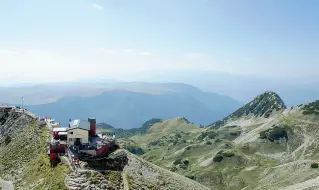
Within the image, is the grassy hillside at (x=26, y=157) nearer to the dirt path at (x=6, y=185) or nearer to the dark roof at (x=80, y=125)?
the dirt path at (x=6, y=185)

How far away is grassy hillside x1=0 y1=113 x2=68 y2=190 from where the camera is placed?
62.8m

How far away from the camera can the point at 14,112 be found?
111m

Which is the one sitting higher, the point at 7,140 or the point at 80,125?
the point at 80,125

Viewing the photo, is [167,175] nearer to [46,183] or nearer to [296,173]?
[46,183]

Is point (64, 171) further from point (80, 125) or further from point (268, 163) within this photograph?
point (268, 163)

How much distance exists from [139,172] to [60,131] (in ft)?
70.7

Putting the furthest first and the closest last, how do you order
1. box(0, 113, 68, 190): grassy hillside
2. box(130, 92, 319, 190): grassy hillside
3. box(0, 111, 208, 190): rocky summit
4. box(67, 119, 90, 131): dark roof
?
1. box(130, 92, 319, 190): grassy hillside
2. box(67, 119, 90, 131): dark roof
3. box(0, 113, 68, 190): grassy hillside
4. box(0, 111, 208, 190): rocky summit

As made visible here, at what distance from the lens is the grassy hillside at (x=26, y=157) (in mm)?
62766

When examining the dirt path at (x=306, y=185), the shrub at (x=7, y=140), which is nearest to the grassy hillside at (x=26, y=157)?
the shrub at (x=7, y=140)

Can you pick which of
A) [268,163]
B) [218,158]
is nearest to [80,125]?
[268,163]

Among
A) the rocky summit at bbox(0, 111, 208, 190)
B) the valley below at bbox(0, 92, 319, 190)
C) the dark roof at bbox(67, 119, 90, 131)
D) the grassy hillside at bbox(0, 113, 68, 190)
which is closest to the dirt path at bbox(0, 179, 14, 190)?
the rocky summit at bbox(0, 111, 208, 190)

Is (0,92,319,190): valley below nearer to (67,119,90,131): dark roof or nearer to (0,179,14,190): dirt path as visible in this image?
(0,179,14,190): dirt path

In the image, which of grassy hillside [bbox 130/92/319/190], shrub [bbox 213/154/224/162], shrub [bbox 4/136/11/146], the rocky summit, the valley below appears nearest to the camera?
the rocky summit

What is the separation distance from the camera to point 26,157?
7862cm
